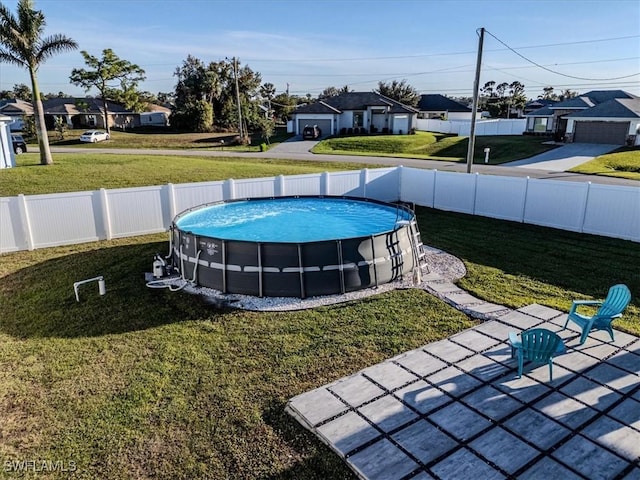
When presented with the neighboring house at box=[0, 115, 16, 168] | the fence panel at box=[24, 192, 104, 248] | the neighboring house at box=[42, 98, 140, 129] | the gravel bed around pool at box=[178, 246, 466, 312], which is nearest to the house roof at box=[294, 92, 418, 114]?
the neighboring house at box=[42, 98, 140, 129]

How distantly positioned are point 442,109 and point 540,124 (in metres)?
17.6

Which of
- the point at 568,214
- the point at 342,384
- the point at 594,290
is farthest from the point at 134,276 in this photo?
the point at 568,214

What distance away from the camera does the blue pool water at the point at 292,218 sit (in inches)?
509

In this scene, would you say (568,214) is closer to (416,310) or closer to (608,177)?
(416,310)

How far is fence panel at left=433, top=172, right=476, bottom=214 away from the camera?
653 inches

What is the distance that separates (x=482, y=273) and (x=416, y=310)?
289 cm

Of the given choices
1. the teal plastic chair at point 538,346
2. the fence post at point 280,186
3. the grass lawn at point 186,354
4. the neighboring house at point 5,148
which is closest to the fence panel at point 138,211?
the grass lawn at point 186,354

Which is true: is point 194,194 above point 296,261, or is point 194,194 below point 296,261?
above

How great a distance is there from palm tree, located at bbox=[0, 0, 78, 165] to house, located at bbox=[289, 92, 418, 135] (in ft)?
91.9

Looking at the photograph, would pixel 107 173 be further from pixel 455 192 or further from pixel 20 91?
pixel 20 91

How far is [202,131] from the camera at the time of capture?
50.2 metres

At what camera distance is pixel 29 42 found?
20.0 meters

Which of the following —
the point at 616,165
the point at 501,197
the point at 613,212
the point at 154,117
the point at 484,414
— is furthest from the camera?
the point at 154,117

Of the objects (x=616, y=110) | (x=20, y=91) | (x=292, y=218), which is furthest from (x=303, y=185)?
(x=20, y=91)
